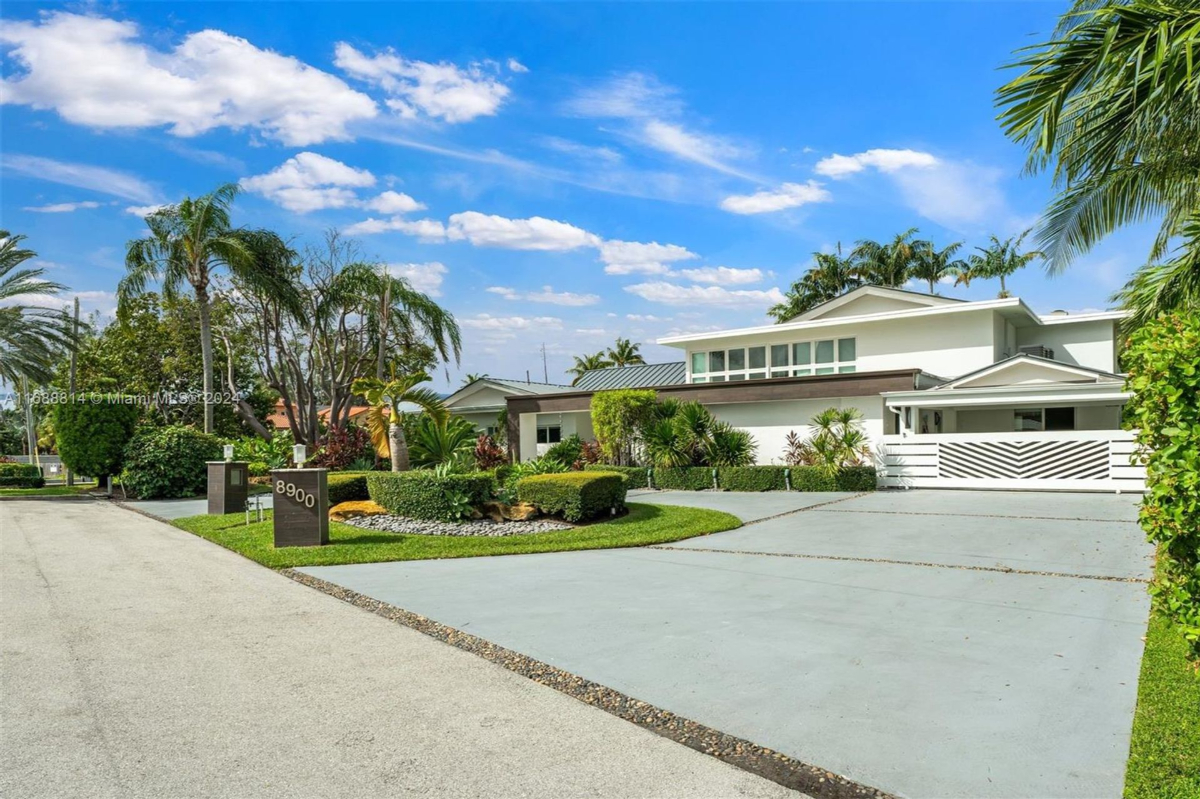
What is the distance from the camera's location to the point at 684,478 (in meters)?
20.4

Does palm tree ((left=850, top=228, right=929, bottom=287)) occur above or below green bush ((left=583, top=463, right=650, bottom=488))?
above

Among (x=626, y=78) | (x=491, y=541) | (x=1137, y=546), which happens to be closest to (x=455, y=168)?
(x=626, y=78)

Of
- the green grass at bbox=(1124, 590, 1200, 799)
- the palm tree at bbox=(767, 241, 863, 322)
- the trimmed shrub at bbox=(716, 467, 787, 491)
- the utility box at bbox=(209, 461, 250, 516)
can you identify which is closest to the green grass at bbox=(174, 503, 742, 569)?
the utility box at bbox=(209, 461, 250, 516)

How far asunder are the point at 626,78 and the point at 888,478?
1231 cm

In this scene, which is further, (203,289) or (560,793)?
(203,289)

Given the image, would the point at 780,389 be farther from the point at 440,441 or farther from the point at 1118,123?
the point at 1118,123

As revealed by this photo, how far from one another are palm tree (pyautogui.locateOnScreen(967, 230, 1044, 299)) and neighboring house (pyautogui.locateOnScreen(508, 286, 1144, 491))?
17.9 meters

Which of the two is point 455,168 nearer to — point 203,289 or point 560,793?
point 203,289

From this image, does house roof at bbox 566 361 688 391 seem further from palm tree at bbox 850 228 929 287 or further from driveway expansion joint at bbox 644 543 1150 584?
driveway expansion joint at bbox 644 543 1150 584

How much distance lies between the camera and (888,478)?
62.8 feet

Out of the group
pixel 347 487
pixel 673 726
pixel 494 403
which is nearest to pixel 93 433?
pixel 347 487

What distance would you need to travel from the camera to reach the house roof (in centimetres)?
2847

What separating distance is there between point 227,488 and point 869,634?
14.3 m

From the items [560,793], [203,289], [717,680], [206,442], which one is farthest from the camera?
[203,289]
